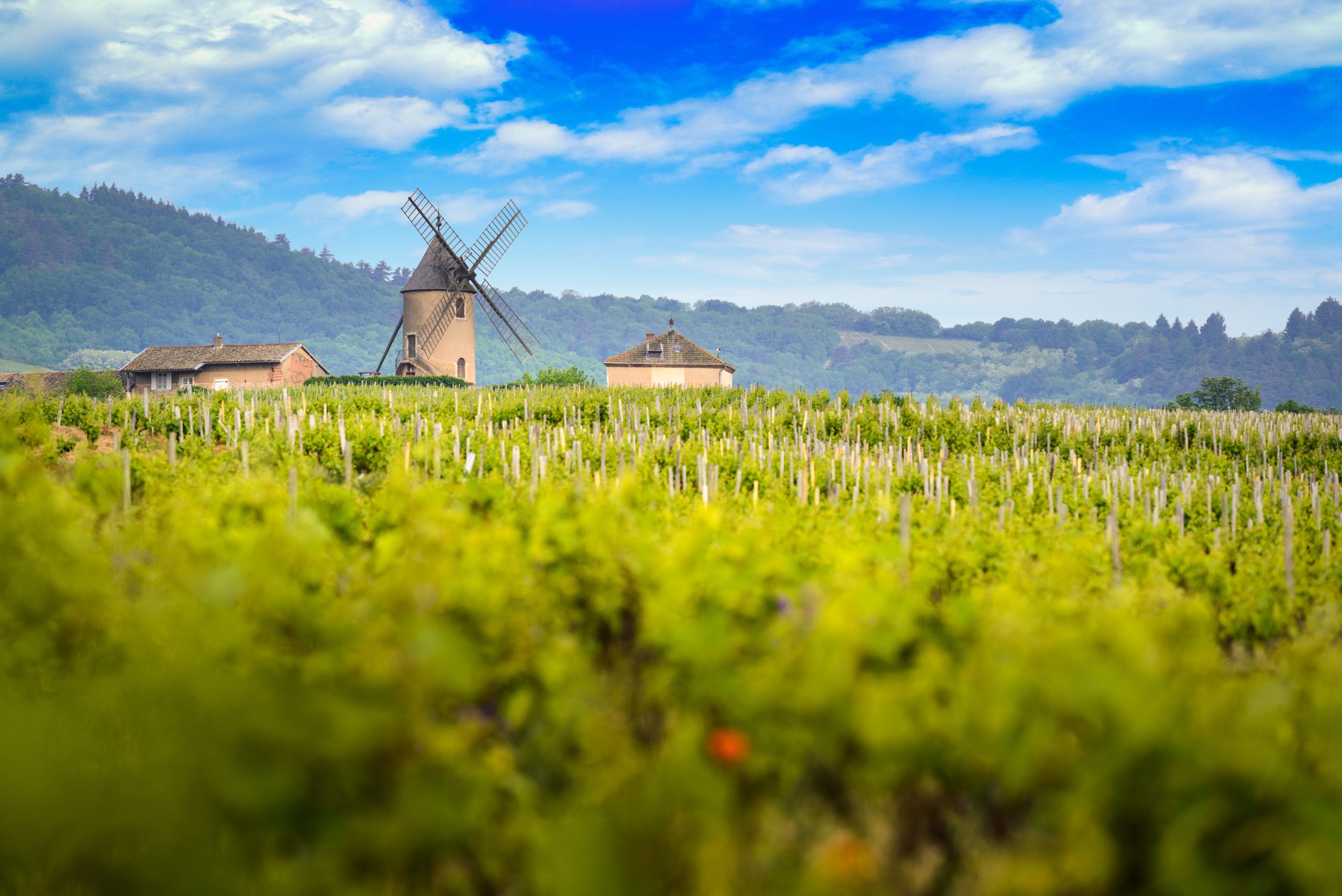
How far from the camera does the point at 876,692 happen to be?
7.61 feet

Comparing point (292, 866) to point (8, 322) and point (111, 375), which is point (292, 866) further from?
point (8, 322)

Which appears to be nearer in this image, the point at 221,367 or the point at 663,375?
the point at 221,367

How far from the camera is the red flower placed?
2.39 m

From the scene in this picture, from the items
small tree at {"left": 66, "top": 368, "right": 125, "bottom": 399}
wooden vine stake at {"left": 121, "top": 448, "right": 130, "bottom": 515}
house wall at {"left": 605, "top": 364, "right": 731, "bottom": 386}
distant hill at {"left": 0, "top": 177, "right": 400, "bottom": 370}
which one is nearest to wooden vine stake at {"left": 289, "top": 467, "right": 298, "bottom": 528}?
wooden vine stake at {"left": 121, "top": 448, "right": 130, "bottom": 515}

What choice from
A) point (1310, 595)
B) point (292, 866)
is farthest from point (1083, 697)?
point (1310, 595)

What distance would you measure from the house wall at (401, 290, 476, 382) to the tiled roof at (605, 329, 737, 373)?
1403 cm

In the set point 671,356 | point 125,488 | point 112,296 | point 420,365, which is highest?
point 112,296

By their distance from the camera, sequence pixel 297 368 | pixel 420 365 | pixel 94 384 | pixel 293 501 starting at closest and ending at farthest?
1. pixel 293 501
2. pixel 420 365
3. pixel 94 384
4. pixel 297 368

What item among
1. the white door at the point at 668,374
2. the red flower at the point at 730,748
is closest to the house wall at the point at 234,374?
the white door at the point at 668,374

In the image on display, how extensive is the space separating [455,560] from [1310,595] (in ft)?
23.5

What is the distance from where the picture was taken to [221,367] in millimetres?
70875

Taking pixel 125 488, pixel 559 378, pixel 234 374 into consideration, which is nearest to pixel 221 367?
pixel 234 374

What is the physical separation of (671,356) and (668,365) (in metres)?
1.21

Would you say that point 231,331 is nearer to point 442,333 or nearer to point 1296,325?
point 442,333
